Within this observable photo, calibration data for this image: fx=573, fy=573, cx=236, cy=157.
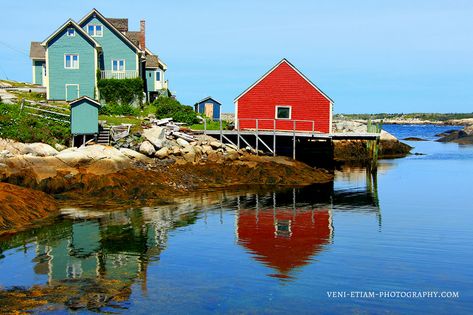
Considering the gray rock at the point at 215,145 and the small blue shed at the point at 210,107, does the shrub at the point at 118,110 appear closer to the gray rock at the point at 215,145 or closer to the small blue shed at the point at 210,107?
the small blue shed at the point at 210,107

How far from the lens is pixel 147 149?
107 ft

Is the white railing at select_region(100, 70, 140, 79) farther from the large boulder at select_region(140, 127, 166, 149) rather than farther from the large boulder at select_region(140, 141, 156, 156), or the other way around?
the large boulder at select_region(140, 141, 156, 156)

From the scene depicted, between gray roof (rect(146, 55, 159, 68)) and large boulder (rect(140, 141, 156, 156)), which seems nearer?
large boulder (rect(140, 141, 156, 156))

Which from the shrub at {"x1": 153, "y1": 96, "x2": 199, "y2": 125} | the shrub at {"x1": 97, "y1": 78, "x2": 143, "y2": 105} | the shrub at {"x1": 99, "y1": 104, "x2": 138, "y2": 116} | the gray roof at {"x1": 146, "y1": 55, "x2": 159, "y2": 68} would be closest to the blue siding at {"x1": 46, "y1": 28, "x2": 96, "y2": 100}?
the shrub at {"x1": 97, "y1": 78, "x2": 143, "y2": 105}

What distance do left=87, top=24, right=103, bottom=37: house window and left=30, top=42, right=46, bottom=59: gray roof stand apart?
6227 mm

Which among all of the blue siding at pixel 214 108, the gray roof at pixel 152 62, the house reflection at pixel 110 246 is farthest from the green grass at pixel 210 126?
the house reflection at pixel 110 246

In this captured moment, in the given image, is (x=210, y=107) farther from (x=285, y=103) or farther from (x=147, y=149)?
(x=147, y=149)

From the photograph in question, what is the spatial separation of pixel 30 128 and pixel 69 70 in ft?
51.8

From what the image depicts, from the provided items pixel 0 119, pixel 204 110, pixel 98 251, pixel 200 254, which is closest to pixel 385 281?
pixel 200 254

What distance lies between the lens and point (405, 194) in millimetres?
31359

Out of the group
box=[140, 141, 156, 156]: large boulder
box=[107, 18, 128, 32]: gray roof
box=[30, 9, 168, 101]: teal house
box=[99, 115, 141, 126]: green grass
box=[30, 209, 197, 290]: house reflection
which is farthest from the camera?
box=[107, 18, 128, 32]: gray roof

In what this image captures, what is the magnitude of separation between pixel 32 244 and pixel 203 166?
16160 mm

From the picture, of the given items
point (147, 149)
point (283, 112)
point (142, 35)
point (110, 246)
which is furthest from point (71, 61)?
point (110, 246)

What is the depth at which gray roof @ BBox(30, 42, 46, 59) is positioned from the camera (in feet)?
170
